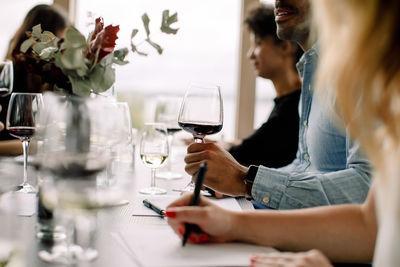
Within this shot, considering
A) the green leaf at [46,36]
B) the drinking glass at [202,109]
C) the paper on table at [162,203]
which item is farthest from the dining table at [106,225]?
the green leaf at [46,36]

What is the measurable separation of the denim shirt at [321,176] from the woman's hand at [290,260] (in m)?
0.45

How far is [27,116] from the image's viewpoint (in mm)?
1353

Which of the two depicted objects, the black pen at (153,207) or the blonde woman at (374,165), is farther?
the black pen at (153,207)

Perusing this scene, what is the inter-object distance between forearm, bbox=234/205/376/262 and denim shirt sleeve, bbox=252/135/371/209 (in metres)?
0.26

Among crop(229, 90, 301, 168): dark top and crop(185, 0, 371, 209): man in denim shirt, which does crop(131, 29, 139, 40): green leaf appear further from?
crop(229, 90, 301, 168): dark top

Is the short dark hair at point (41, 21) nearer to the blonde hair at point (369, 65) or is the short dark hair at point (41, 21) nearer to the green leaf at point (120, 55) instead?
the green leaf at point (120, 55)

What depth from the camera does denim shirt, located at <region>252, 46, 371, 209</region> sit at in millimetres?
1232

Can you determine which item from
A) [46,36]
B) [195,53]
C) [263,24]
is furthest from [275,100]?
[46,36]

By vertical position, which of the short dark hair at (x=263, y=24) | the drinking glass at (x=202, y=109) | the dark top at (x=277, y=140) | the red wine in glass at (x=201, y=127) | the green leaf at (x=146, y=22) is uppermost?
the short dark hair at (x=263, y=24)

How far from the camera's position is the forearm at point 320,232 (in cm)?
94

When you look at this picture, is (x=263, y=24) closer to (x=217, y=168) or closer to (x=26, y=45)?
(x=217, y=168)

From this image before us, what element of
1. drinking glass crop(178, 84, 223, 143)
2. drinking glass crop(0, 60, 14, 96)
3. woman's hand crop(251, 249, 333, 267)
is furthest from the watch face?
drinking glass crop(0, 60, 14, 96)

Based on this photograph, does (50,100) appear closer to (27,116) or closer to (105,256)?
(105,256)

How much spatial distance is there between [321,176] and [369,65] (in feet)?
1.89
